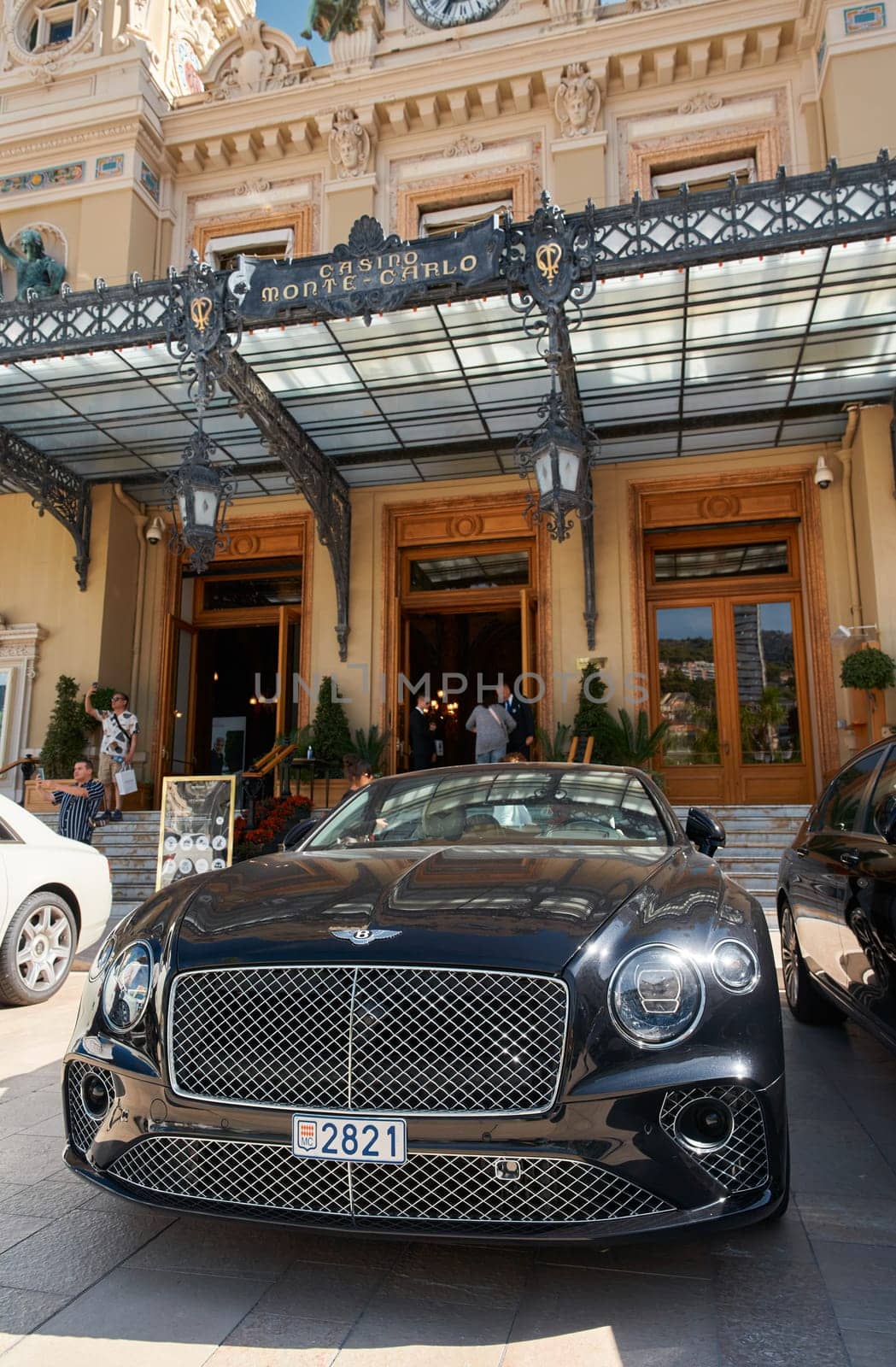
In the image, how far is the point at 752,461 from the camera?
43.2 ft

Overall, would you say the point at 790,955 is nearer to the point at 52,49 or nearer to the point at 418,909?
the point at 418,909

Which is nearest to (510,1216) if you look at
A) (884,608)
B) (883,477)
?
(884,608)

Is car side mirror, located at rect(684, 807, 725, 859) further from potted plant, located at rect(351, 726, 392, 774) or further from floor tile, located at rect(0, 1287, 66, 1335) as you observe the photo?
potted plant, located at rect(351, 726, 392, 774)

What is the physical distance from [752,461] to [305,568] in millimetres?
6959

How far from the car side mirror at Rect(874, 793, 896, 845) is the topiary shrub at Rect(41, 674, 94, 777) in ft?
39.1

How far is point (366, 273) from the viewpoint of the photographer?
9344mm

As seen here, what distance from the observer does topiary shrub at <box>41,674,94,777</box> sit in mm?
13234

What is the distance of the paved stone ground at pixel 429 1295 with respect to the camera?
2066 millimetres

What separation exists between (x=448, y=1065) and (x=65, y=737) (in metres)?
12.4

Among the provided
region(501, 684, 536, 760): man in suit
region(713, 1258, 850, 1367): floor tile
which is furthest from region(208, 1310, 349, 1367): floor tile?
region(501, 684, 536, 760): man in suit

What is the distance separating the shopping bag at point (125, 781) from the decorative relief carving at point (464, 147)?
34.9 ft

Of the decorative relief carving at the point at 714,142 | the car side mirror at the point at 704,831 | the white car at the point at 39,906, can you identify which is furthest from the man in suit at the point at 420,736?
the car side mirror at the point at 704,831

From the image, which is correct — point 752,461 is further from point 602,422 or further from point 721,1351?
point 721,1351

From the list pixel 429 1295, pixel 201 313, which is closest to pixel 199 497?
pixel 201 313
